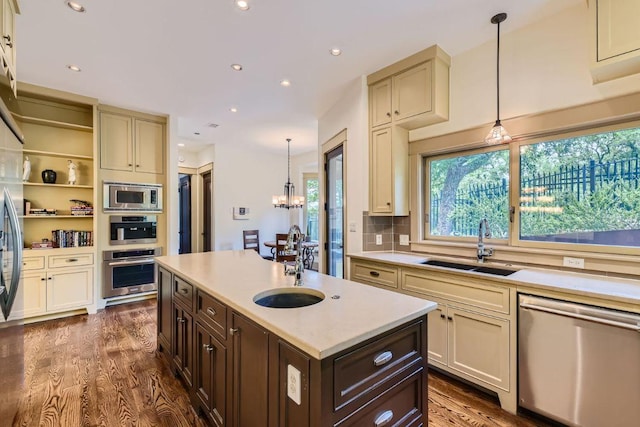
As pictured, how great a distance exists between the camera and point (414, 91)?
2.82m

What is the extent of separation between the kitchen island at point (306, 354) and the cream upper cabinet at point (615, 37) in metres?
1.90

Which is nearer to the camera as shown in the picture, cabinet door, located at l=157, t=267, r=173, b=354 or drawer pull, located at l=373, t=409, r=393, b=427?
drawer pull, located at l=373, t=409, r=393, b=427

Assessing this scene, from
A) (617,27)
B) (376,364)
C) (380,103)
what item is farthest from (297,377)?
(380,103)

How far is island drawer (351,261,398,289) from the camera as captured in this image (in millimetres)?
2660

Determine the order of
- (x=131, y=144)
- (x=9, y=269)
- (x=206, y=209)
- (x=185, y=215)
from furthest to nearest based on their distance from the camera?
(x=185, y=215)
(x=206, y=209)
(x=131, y=144)
(x=9, y=269)

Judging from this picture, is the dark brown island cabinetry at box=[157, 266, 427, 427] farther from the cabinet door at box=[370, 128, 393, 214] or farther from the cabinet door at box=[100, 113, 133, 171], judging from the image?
the cabinet door at box=[100, 113, 133, 171]

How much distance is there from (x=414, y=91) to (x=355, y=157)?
93 cm

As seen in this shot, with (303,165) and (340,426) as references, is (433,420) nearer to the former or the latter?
(340,426)

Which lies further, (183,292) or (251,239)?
(251,239)


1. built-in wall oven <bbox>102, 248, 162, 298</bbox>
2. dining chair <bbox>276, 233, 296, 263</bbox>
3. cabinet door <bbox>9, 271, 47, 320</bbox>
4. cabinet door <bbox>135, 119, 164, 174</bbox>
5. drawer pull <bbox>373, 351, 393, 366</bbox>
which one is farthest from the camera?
dining chair <bbox>276, 233, 296, 263</bbox>

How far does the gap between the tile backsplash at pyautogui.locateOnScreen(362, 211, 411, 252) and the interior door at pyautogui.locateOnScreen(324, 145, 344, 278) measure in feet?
2.10

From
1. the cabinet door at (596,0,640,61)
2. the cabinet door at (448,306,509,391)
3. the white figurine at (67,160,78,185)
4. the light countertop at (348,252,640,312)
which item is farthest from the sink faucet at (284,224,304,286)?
the white figurine at (67,160,78,185)

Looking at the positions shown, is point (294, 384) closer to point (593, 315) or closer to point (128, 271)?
point (593, 315)

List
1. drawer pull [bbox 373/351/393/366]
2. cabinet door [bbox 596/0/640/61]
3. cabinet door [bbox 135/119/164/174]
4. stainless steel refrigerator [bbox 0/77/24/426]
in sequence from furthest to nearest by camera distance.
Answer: cabinet door [bbox 135/119/164/174]
cabinet door [bbox 596/0/640/61]
stainless steel refrigerator [bbox 0/77/24/426]
drawer pull [bbox 373/351/393/366]
